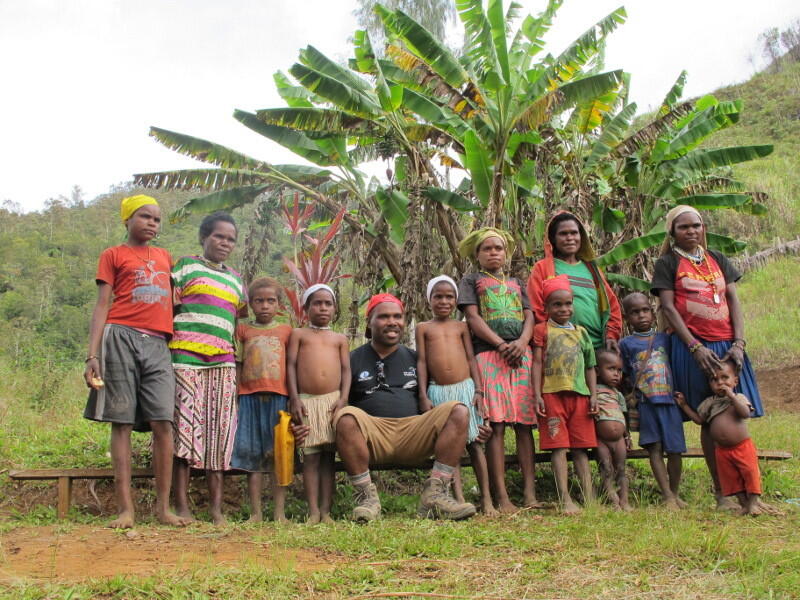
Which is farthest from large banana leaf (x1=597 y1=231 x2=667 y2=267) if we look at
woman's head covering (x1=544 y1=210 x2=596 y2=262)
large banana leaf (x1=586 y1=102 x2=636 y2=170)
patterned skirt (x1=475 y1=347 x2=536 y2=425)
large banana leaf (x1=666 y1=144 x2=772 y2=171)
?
patterned skirt (x1=475 y1=347 x2=536 y2=425)

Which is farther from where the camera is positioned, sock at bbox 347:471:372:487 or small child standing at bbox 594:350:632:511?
small child standing at bbox 594:350:632:511

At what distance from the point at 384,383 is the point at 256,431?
0.85m

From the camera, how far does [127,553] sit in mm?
2916

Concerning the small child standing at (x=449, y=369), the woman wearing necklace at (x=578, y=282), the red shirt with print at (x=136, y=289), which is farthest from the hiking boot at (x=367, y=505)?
the woman wearing necklace at (x=578, y=282)

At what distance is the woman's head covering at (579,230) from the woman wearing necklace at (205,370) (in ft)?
7.12

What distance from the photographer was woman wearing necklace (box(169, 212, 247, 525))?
13.2 feet

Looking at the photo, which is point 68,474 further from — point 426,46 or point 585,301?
point 426,46

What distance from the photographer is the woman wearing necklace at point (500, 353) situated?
4.33 m

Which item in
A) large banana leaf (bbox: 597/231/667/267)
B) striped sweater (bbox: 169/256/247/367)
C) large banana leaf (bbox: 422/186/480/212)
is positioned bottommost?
striped sweater (bbox: 169/256/247/367)

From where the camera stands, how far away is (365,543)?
119 inches

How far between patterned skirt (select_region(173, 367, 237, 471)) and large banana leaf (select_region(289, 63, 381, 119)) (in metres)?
3.86

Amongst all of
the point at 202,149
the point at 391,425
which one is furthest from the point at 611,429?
the point at 202,149

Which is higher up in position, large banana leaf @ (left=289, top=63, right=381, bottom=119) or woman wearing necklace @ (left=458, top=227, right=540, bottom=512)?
large banana leaf @ (left=289, top=63, right=381, bottom=119)

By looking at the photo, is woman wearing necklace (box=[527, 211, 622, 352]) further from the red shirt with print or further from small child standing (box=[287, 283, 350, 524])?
the red shirt with print
